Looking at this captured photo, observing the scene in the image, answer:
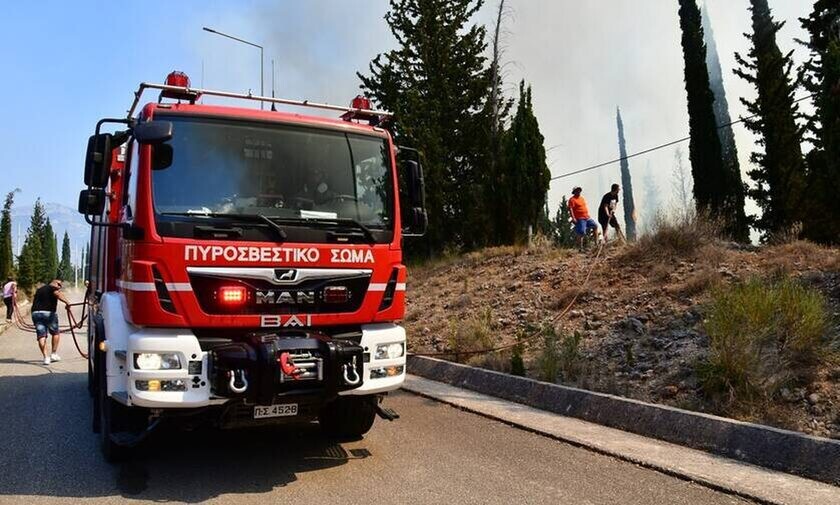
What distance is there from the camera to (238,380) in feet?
14.6

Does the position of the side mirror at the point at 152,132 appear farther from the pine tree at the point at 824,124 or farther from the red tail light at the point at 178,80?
the pine tree at the point at 824,124

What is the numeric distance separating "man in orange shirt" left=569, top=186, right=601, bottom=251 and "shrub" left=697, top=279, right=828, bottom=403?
8894mm

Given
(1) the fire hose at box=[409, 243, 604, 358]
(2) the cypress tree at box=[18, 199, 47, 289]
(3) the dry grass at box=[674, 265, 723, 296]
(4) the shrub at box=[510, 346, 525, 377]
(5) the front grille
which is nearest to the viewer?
(5) the front grille

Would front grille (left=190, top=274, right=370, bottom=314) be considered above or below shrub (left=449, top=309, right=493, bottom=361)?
above

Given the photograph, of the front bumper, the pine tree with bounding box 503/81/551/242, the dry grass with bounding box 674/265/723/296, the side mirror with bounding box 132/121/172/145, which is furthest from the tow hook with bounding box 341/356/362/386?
the pine tree with bounding box 503/81/551/242

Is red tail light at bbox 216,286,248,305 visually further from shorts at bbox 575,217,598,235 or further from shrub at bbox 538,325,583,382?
shorts at bbox 575,217,598,235

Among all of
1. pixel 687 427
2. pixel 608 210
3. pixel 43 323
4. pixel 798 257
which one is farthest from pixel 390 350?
pixel 608 210

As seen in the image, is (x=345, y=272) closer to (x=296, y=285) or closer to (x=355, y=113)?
(x=296, y=285)

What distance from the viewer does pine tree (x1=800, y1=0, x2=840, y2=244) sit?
34.4 ft

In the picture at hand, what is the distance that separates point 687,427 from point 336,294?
3410 mm

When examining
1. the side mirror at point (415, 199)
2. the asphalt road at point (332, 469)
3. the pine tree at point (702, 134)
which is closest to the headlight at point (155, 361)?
the asphalt road at point (332, 469)

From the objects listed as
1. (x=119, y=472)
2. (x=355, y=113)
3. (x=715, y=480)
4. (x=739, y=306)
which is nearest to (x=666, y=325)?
(x=739, y=306)

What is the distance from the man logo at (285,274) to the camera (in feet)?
15.8

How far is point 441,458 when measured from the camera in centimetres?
537
